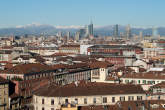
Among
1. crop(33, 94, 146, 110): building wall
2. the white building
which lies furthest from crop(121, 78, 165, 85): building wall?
crop(33, 94, 146, 110): building wall

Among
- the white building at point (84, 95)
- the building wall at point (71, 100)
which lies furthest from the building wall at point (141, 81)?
the building wall at point (71, 100)

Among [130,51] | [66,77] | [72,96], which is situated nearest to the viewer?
[72,96]

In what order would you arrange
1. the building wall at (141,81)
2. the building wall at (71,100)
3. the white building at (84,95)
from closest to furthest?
1. the building wall at (71,100)
2. the white building at (84,95)
3. the building wall at (141,81)

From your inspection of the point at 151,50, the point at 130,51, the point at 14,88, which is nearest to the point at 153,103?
the point at 14,88

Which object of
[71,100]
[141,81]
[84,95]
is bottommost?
[141,81]

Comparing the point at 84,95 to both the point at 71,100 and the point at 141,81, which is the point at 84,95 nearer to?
the point at 71,100

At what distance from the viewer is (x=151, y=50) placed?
619ft

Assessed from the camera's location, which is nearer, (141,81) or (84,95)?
(84,95)

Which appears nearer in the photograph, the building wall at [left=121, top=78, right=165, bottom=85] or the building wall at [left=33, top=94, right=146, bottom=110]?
the building wall at [left=33, top=94, right=146, bottom=110]

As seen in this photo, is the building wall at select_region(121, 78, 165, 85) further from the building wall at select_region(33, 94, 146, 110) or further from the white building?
the building wall at select_region(33, 94, 146, 110)

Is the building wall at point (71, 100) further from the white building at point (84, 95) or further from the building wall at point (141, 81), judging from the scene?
the building wall at point (141, 81)

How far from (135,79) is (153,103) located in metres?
32.2

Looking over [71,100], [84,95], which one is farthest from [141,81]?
[71,100]

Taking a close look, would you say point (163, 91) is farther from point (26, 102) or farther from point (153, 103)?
point (26, 102)
